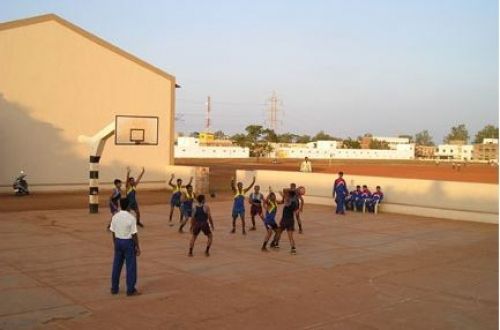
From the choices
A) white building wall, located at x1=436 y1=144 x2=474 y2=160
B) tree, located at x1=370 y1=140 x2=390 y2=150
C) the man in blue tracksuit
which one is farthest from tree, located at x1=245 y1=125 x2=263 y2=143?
the man in blue tracksuit

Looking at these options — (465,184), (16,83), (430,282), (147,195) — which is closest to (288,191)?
(430,282)

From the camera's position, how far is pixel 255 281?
10500 mm

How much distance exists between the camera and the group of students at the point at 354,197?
21.4 m

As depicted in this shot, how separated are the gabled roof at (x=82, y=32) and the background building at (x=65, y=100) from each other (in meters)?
0.05

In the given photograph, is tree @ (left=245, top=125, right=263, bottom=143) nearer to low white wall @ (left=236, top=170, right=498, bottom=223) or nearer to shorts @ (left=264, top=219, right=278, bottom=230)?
low white wall @ (left=236, top=170, right=498, bottom=223)

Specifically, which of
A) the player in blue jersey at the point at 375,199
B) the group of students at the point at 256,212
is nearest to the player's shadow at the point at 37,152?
the group of students at the point at 256,212

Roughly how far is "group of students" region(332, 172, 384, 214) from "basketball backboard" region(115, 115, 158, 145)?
11997mm

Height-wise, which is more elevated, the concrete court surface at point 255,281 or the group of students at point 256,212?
the group of students at point 256,212

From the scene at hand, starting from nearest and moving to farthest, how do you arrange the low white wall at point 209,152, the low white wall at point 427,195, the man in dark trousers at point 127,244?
the man in dark trousers at point 127,244 → the low white wall at point 427,195 → the low white wall at point 209,152

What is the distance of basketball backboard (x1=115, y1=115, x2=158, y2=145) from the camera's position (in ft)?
95.0

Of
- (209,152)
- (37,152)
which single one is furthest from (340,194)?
(209,152)

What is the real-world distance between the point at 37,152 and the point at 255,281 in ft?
67.9

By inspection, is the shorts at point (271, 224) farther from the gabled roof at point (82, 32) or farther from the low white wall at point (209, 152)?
the low white wall at point (209, 152)

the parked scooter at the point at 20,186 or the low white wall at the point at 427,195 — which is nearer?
the low white wall at the point at 427,195
